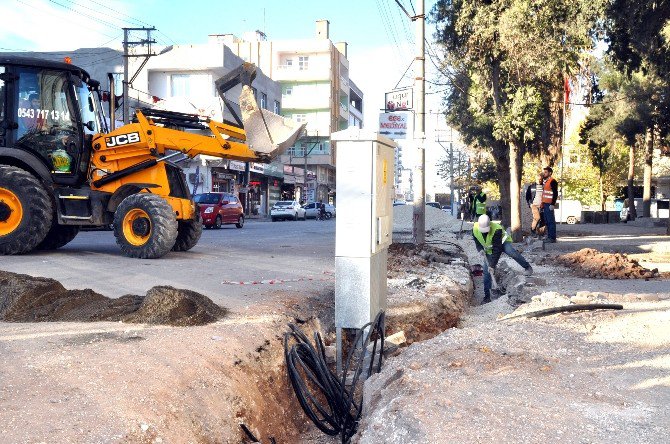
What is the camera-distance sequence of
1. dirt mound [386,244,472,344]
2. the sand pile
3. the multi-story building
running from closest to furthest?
dirt mound [386,244,472,344] → the sand pile → the multi-story building

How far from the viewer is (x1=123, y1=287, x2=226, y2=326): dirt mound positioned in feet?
20.0

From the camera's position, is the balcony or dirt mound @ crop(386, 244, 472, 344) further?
the balcony

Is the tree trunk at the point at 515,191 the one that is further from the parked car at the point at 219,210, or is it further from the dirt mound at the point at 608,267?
the parked car at the point at 219,210

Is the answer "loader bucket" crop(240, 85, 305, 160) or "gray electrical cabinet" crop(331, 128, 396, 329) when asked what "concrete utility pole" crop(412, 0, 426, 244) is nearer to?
"loader bucket" crop(240, 85, 305, 160)

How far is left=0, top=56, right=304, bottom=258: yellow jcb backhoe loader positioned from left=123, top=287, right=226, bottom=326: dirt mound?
562cm

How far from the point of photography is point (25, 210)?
11.7 metres

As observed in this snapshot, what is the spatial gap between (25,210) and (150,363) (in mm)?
8087

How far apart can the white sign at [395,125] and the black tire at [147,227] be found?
5399mm

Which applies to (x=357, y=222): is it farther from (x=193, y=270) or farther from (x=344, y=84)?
(x=344, y=84)

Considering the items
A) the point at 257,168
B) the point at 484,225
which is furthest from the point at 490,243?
the point at 257,168

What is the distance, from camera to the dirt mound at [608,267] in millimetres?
11664

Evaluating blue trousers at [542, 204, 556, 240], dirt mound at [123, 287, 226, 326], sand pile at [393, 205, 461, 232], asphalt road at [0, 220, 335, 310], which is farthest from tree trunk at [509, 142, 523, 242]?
dirt mound at [123, 287, 226, 326]

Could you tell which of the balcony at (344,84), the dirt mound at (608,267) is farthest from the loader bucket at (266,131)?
the balcony at (344,84)

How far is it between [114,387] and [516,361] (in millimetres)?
2825
